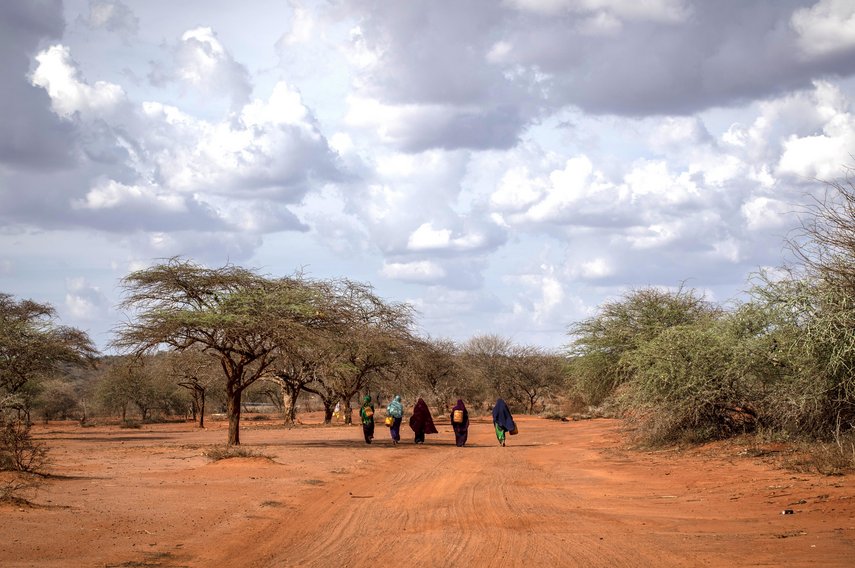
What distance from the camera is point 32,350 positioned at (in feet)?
123

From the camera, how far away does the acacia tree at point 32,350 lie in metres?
36.9

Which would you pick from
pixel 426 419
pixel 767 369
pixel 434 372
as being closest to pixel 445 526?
pixel 767 369

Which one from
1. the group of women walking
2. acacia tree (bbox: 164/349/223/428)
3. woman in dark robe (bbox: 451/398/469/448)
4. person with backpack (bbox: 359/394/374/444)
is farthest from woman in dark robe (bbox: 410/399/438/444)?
acacia tree (bbox: 164/349/223/428)

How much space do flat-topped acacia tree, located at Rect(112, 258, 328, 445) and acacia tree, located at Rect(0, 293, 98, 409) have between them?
484 inches

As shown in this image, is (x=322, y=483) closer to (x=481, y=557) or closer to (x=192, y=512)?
(x=192, y=512)

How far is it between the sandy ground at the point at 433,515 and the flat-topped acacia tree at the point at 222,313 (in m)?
5.22

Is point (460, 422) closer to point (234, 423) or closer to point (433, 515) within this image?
point (234, 423)

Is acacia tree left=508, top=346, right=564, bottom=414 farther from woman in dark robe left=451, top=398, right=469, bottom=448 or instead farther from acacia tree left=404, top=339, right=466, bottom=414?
woman in dark robe left=451, top=398, right=469, bottom=448

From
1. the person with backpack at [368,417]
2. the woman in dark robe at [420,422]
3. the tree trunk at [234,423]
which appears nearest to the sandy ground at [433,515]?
the tree trunk at [234,423]

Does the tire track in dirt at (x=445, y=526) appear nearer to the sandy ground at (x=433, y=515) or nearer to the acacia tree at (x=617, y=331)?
the sandy ground at (x=433, y=515)

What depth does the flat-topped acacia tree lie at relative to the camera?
26.1m

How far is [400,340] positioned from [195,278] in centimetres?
1915

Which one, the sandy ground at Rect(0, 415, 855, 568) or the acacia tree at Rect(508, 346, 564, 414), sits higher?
the acacia tree at Rect(508, 346, 564, 414)

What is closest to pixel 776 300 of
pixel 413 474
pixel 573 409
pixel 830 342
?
pixel 830 342
